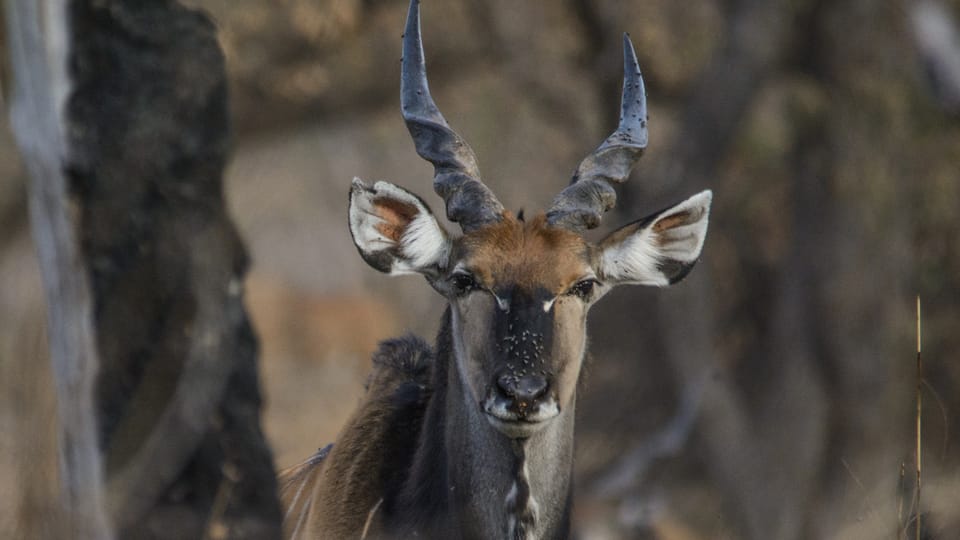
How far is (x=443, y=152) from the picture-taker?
6496 mm

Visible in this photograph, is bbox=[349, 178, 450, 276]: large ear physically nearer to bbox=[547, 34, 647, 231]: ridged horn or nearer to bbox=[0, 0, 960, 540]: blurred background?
bbox=[547, 34, 647, 231]: ridged horn

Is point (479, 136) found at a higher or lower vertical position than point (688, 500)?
higher

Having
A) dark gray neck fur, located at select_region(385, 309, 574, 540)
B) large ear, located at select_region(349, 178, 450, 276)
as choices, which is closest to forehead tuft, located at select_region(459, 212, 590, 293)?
large ear, located at select_region(349, 178, 450, 276)

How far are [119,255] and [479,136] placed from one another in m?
11.1

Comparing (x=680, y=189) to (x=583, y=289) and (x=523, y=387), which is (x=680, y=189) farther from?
(x=523, y=387)

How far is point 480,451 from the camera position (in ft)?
20.2

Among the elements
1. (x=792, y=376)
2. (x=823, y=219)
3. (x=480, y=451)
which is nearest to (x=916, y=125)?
(x=823, y=219)

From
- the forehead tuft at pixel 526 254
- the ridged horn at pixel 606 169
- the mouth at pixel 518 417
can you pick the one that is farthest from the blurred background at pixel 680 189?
the mouth at pixel 518 417

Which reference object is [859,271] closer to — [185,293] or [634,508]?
[634,508]

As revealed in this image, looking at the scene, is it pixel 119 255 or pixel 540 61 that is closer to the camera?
pixel 119 255

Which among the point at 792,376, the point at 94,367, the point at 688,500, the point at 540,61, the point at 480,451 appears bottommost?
the point at 688,500

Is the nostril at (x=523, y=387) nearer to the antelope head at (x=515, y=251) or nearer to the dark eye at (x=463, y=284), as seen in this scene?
the antelope head at (x=515, y=251)

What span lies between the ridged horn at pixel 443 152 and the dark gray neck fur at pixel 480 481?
0.54 m

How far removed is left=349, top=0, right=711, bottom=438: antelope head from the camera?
19.5 ft
